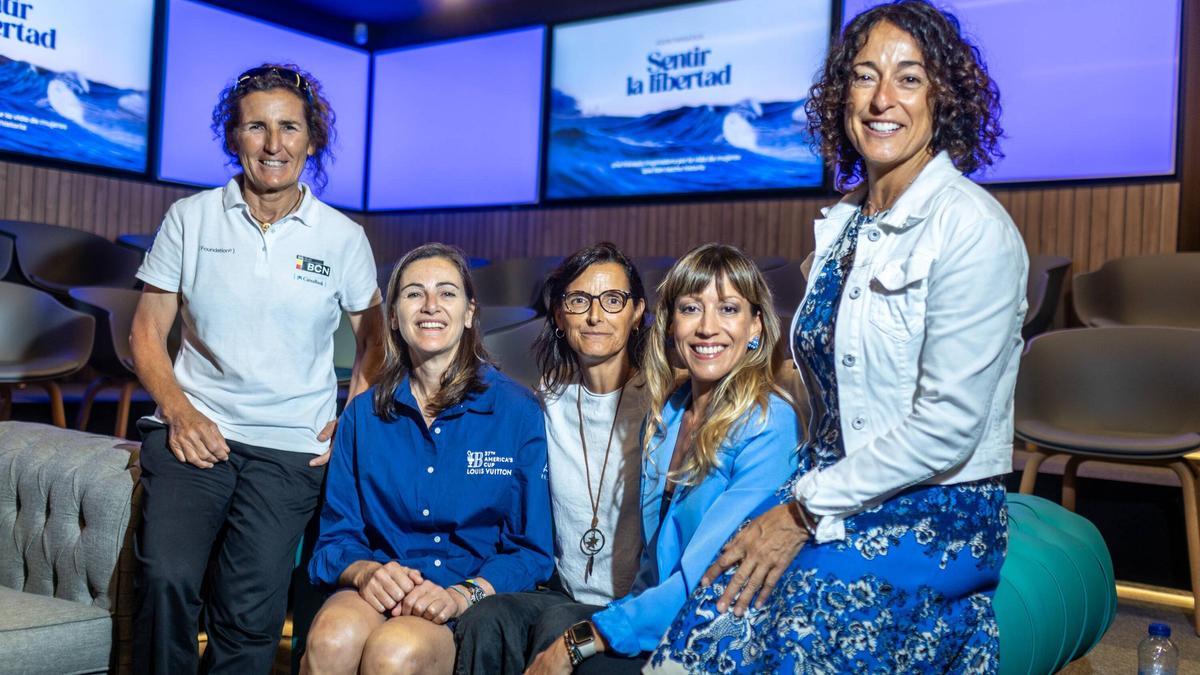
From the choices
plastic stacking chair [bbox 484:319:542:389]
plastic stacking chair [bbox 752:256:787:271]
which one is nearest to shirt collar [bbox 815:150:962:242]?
plastic stacking chair [bbox 484:319:542:389]

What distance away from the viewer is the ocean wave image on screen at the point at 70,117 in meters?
7.16

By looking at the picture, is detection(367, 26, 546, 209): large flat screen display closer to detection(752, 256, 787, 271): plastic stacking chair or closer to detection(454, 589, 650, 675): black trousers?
detection(752, 256, 787, 271): plastic stacking chair

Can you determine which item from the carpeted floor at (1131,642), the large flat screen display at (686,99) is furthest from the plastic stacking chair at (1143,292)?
the carpeted floor at (1131,642)

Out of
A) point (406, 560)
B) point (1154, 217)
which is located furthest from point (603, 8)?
point (406, 560)

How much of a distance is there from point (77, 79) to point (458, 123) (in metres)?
2.90

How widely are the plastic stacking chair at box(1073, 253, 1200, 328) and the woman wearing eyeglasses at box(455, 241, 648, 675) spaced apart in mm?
3873

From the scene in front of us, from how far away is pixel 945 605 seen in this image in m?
1.66

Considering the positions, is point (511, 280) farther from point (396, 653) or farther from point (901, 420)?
point (901, 420)

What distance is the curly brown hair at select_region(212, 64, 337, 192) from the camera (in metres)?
2.61

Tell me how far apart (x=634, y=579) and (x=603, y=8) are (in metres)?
6.68

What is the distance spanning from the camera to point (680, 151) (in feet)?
25.2

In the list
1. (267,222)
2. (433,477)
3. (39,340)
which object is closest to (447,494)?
(433,477)

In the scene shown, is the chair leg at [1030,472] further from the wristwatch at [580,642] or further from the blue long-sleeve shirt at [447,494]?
the wristwatch at [580,642]

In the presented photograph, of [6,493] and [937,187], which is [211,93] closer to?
[6,493]
